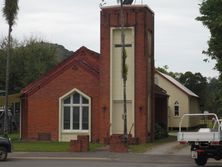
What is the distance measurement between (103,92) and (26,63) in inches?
1448

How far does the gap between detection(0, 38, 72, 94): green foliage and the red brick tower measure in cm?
3450

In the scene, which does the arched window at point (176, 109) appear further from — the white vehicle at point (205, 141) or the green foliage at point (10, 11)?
the white vehicle at point (205, 141)

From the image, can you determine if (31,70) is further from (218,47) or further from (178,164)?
(178,164)

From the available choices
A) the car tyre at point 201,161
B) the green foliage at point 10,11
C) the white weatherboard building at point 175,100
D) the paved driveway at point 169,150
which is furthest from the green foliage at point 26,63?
the car tyre at point 201,161

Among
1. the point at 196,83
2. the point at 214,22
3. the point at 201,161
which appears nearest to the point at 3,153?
the point at 201,161

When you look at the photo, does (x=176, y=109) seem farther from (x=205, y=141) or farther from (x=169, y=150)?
(x=205, y=141)

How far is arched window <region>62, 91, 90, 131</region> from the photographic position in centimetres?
4222

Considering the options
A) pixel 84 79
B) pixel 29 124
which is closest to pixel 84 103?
pixel 84 79

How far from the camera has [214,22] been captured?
32062 mm

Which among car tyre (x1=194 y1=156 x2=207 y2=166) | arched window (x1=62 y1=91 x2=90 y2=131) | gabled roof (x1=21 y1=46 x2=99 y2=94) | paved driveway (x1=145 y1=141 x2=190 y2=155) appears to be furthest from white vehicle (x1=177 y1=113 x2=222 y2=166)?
gabled roof (x1=21 y1=46 x2=99 y2=94)

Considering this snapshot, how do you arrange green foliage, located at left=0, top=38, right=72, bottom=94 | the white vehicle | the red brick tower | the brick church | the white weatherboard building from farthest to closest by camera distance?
green foliage, located at left=0, top=38, right=72, bottom=94
the white weatherboard building
the brick church
the red brick tower
the white vehicle

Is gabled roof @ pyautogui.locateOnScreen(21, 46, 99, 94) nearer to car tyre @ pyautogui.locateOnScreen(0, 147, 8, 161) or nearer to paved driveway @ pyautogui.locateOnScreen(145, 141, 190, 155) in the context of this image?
paved driveway @ pyautogui.locateOnScreen(145, 141, 190, 155)

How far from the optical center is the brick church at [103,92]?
131 feet

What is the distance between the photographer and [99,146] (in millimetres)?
38000
